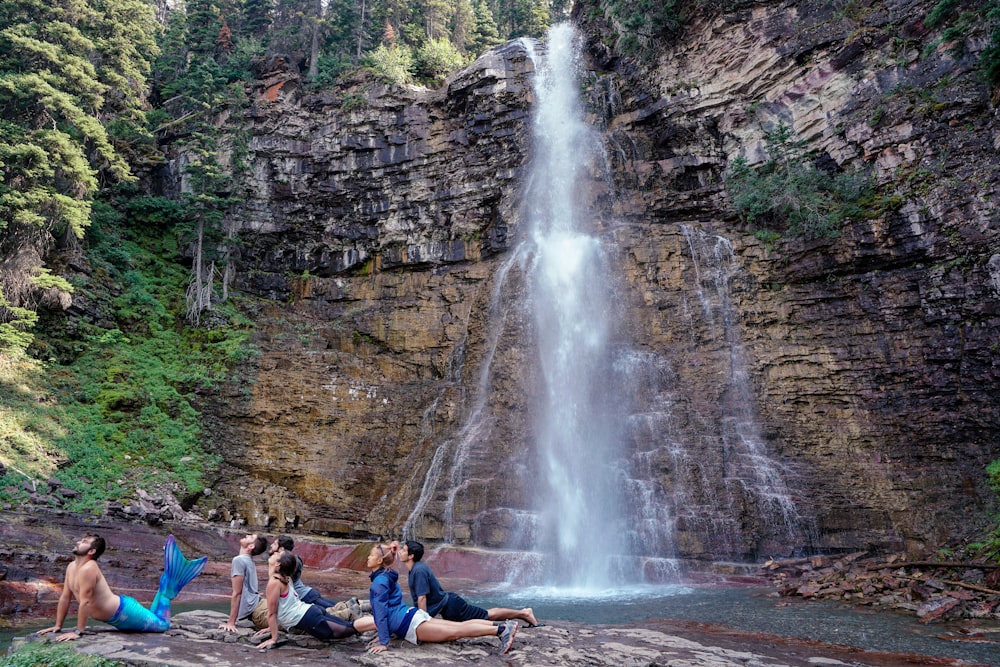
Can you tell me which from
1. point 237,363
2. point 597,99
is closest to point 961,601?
point 237,363

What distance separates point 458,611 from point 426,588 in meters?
0.51

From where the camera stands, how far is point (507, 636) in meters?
5.86

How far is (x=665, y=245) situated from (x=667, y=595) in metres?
12.7

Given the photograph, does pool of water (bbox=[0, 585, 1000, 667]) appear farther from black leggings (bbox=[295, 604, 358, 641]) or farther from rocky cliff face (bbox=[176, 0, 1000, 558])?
black leggings (bbox=[295, 604, 358, 641])

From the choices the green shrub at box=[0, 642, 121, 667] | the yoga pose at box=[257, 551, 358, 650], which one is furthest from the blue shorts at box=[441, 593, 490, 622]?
the green shrub at box=[0, 642, 121, 667]

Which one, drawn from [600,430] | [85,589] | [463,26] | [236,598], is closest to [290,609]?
[236,598]

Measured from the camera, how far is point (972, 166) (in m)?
16.5

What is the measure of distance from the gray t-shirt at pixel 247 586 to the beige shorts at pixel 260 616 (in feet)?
0.14

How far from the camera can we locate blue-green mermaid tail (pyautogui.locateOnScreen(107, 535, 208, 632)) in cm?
555

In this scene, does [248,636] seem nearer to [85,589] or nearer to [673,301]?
[85,589]

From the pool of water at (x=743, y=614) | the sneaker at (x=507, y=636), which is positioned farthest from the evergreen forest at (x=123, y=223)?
the sneaker at (x=507, y=636)

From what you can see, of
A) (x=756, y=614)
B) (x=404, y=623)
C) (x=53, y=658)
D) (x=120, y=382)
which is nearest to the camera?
(x=53, y=658)

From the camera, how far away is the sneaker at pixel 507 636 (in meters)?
5.76

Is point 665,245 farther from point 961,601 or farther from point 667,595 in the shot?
point 961,601
